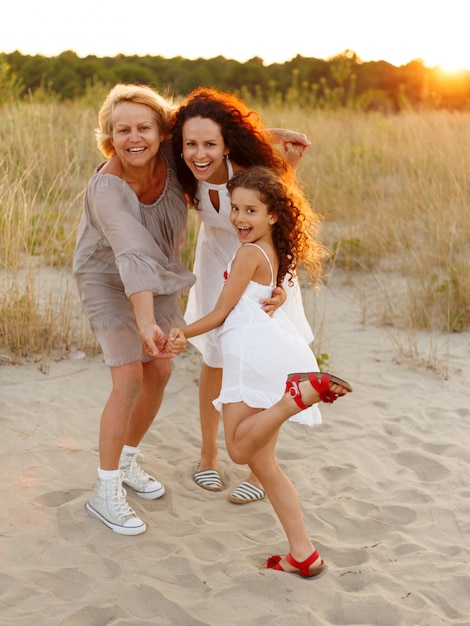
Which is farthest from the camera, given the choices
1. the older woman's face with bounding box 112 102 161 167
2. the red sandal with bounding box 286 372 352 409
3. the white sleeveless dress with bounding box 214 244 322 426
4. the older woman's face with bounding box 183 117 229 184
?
the older woman's face with bounding box 183 117 229 184

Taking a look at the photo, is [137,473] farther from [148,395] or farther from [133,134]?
[133,134]

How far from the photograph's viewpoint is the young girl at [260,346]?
114 inches

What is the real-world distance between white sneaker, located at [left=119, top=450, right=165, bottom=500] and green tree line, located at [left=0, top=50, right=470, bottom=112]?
11544 millimetres

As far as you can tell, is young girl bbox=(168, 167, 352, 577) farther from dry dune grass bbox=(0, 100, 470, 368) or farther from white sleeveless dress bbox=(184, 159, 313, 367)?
dry dune grass bbox=(0, 100, 470, 368)

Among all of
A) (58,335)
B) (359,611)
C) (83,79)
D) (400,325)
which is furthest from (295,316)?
(83,79)

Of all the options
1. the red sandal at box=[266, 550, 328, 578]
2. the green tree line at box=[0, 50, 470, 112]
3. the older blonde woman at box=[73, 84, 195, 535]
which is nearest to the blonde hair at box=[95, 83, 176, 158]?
the older blonde woman at box=[73, 84, 195, 535]

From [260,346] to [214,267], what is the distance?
811mm

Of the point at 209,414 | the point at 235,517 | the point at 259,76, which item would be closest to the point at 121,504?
the point at 235,517

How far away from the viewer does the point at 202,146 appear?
10.4 feet

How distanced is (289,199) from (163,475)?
1658 mm

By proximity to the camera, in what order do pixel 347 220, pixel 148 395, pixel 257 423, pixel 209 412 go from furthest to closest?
pixel 347 220
pixel 209 412
pixel 148 395
pixel 257 423

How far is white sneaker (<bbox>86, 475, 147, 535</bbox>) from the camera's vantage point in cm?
329

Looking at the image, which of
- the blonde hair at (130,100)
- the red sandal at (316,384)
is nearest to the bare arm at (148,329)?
the red sandal at (316,384)

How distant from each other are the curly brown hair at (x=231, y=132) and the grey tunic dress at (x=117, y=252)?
8 centimetres
